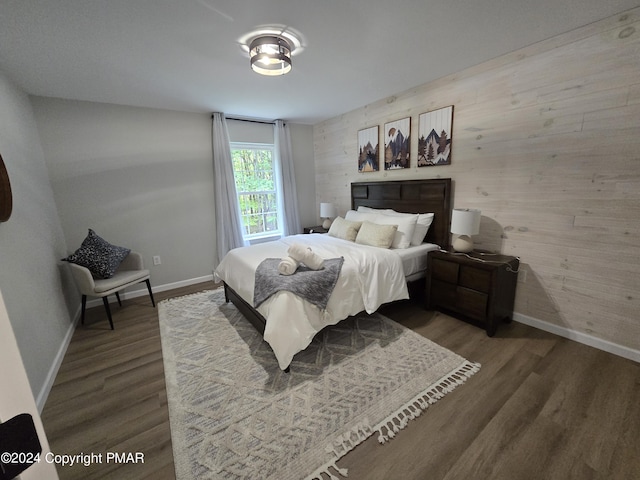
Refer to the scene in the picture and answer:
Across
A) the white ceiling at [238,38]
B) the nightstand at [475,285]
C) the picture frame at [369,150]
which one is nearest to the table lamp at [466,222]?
the nightstand at [475,285]

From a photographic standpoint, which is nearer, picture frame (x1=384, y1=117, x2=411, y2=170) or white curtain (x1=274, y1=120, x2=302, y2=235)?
picture frame (x1=384, y1=117, x2=411, y2=170)

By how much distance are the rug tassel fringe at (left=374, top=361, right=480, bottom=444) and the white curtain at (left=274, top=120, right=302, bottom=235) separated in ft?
11.1

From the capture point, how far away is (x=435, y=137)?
115 inches

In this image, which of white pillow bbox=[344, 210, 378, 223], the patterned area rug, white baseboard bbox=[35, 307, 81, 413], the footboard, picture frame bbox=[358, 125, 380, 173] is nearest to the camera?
the patterned area rug

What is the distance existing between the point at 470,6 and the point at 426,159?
1.52 meters

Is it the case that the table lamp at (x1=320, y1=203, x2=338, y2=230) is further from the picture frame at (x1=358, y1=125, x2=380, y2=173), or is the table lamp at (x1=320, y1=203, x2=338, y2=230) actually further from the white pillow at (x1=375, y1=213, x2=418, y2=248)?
the white pillow at (x1=375, y1=213, x2=418, y2=248)

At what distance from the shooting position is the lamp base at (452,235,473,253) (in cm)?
253

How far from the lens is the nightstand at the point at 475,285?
2256 millimetres

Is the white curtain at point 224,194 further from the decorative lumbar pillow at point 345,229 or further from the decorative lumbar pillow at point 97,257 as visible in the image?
the decorative lumbar pillow at point 345,229

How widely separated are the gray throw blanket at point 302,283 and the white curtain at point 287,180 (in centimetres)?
241

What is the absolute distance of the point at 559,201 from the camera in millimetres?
2160

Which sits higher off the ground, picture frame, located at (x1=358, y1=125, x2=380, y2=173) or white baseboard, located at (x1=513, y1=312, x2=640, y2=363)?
picture frame, located at (x1=358, y1=125, x2=380, y2=173)

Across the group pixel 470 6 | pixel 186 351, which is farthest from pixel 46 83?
pixel 470 6

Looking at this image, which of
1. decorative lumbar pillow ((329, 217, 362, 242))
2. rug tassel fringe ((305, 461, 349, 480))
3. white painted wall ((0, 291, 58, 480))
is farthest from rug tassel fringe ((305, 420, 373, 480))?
decorative lumbar pillow ((329, 217, 362, 242))
